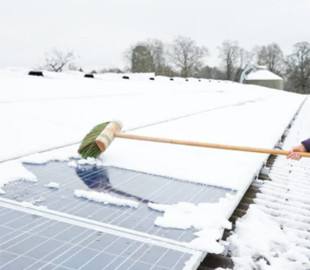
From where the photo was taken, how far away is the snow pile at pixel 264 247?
2088 millimetres

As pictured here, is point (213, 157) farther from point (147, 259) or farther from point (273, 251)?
point (147, 259)

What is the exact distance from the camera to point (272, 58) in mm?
57562

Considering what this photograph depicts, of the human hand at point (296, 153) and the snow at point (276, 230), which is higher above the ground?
the human hand at point (296, 153)

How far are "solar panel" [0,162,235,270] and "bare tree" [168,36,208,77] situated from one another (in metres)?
49.9

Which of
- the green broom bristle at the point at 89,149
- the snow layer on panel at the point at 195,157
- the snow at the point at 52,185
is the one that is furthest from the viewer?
the green broom bristle at the point at 89,149

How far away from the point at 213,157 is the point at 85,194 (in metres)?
1.82

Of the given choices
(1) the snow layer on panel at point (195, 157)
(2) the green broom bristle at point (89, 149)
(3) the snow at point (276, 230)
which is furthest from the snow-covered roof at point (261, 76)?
(2) the green broom bristle at point (89, 149)

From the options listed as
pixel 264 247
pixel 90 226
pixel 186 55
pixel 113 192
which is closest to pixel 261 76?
pixel 186 55

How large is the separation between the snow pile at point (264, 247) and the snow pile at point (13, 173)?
1596mm

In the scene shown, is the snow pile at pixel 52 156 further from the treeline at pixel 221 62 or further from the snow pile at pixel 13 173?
the treeline at pixel 221 62

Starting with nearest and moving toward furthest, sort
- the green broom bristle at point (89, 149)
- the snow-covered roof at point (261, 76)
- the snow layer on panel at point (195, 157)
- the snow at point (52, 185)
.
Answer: the snow at point (52, 185) → the snow layer on panel at point (195, 157) → the green broom bristle at point (89, 149) → the snow-covered roof at point (261, 76)

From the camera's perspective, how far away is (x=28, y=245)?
1958 millimetres

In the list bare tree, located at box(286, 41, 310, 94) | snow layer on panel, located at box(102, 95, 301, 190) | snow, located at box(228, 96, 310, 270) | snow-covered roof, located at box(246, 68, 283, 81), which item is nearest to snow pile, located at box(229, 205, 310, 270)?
snow, located at box(228, 96, 310, 270)

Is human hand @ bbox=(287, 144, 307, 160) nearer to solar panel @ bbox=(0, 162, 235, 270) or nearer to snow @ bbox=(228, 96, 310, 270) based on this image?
snow @ bbox=(228, 96, 310, 270)
